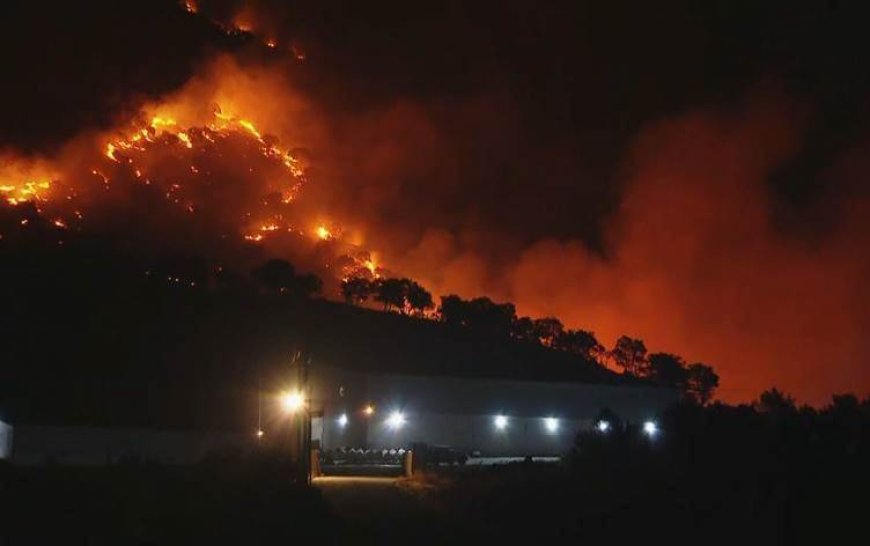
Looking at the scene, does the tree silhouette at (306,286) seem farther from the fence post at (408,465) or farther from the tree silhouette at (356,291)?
the fence post at (408,465)

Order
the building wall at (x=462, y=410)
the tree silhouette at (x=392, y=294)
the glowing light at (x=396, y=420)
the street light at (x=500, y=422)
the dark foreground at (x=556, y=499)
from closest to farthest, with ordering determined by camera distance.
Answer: the dark foreground at (x=556, y=499)
the building wall at (x=462, y=410)
the glowing light at (x=396, y=420)
the street light at (x=500, y=422)
the tree silhouette at (x=392, y=294)

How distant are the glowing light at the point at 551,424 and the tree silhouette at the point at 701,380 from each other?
90.2ft

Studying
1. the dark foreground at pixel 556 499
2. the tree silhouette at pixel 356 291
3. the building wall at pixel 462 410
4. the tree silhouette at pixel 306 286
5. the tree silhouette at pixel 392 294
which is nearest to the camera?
the dark foreground at pixel 556 499

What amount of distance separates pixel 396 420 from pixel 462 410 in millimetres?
4935

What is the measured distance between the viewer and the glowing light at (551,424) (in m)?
65.4

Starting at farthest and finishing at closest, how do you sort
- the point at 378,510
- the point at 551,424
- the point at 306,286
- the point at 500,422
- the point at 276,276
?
1. the point at 276,276
2. the point at 306,286
3. the point at 551,424
4. the point at 500,422
5. the point at 378,510

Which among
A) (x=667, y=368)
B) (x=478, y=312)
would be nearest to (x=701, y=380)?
(x=667, y=368)

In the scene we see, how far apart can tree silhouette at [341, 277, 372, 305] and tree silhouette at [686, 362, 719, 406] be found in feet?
97.2

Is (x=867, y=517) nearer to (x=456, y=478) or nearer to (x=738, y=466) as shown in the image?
(x=738, y=466)

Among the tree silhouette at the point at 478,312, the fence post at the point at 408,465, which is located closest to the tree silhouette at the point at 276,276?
the tree silhouette at the point at 478,312

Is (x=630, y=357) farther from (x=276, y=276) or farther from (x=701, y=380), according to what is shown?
(x=276, y=276)

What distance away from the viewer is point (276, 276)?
9262cm

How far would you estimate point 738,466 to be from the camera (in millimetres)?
26359

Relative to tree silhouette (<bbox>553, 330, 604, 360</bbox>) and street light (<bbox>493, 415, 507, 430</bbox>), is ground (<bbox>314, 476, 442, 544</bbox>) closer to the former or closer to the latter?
street light (<bbox>493, 415, 507, 430</bbox>)
